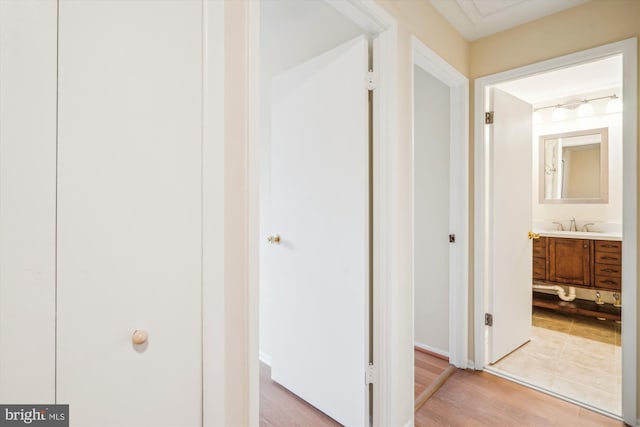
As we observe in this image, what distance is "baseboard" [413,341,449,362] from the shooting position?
255 cm

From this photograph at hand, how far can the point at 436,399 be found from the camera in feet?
6.57

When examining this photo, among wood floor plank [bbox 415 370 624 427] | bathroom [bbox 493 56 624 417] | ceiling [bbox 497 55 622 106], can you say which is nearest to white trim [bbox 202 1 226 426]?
wood floor plank [bbox 415 370 624 427]

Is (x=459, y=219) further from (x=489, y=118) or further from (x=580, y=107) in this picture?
(x=580, y=107)

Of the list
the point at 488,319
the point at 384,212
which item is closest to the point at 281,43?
the point at 384,212

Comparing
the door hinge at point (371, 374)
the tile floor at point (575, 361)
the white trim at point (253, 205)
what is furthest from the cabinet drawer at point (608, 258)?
the white trim at point (253, 205)

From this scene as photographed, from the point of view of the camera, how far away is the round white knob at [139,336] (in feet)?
2.45

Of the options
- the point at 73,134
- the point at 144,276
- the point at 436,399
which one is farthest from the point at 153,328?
the point at 436,399

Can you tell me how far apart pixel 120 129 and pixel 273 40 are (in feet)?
6.20

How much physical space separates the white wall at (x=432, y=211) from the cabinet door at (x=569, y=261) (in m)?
1.85

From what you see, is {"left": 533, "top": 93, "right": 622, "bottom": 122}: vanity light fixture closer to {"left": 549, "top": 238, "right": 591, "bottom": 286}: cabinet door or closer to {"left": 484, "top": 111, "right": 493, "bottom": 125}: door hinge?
{"left": 549, "top": 238, "right": 591, "bottom": 286}: cabinet door

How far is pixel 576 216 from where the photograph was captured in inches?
146

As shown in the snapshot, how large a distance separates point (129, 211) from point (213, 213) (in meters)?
0.20

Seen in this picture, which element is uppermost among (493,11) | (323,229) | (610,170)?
(493,11)

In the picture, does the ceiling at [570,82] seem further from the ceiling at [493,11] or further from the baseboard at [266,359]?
the baseboard at [266,359]
